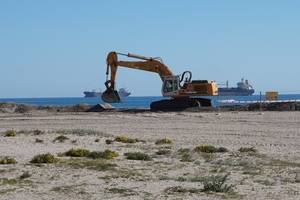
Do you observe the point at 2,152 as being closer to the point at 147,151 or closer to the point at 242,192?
the point at 147,151

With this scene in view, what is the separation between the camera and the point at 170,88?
58.6 m

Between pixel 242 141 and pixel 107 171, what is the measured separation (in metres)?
13.3

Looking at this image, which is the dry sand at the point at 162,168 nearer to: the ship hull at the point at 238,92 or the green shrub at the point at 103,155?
the green shrub at the point at 103,155

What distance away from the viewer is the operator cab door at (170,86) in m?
58.3

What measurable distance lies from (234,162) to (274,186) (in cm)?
541

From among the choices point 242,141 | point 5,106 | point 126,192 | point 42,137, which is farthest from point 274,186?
point 5,106

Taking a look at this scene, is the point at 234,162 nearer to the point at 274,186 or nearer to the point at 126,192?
the point at 274,186

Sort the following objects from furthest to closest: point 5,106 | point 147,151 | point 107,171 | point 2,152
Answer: point 5,106, point 147,151, point 2,152, point 107,171

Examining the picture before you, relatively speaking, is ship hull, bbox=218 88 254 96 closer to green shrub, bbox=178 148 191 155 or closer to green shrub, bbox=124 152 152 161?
green shrub, bbox=178 148 191 155

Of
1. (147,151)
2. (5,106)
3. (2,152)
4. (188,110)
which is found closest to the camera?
(2,152)

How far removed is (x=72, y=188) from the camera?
15430mm

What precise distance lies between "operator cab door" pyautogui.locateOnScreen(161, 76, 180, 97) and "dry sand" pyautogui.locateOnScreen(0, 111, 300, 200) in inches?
787

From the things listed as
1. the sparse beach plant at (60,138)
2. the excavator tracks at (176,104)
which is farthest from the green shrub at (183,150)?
the excavator tracks at (176,104)

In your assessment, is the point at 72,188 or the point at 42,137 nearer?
the point at 72,188
